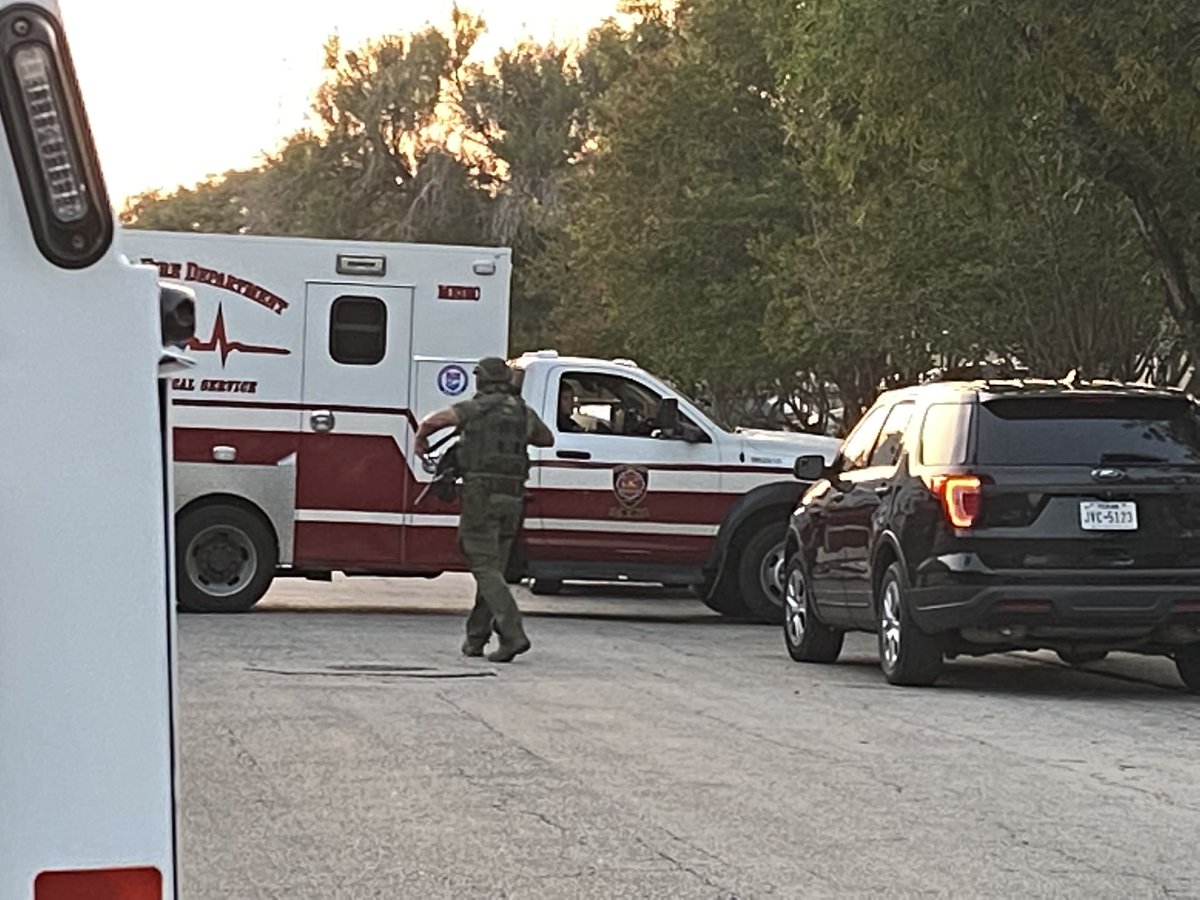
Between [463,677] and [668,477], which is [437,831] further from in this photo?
[668,477]

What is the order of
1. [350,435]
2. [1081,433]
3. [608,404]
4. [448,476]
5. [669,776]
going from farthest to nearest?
[608,404]
[350,435]
[448,476]
[1081,433]
[669,776]

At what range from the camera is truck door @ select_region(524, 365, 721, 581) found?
18.4 m

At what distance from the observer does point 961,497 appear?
494 inches

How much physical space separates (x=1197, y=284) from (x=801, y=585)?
6.25 meters

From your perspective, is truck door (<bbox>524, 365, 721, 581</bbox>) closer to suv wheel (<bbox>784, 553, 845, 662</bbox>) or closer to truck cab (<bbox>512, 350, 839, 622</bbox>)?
truck cab (<bbox>512, 350, 839, 622</bbox>)

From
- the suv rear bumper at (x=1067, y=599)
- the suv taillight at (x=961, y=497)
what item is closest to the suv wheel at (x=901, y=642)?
the suv rear bumper at (x=1067, y=599)

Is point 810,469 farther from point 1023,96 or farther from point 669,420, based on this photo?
point 669,420

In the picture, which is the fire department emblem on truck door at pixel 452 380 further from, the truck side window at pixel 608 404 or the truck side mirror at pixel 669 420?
the truck side mirror at pixel 669 420

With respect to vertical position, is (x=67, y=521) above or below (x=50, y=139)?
below

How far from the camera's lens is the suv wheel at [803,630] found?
15117mm

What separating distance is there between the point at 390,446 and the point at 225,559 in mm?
1606

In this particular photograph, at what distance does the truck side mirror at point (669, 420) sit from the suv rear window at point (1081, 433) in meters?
6.05

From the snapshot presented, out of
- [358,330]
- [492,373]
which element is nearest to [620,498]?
[358,330]

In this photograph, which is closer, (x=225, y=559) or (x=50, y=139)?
(x=50, y=139)
